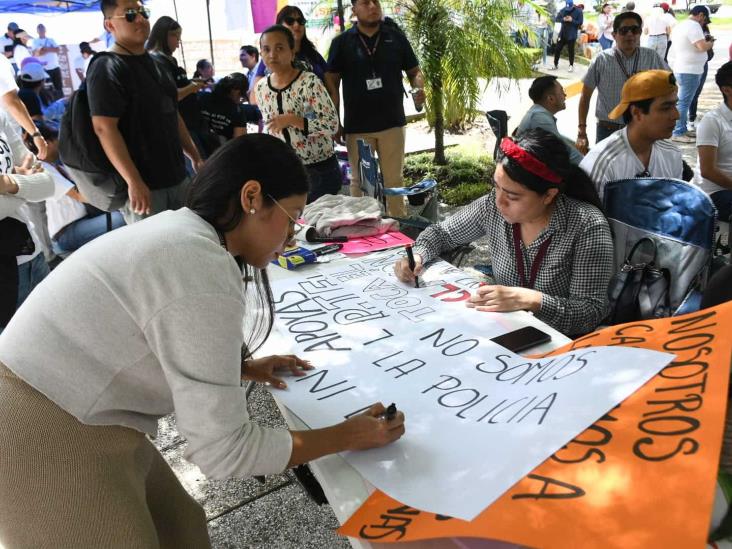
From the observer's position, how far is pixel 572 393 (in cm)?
136

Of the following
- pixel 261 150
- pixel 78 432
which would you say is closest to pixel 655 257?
pixel 261 150

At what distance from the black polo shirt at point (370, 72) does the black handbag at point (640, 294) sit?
3.10 meters

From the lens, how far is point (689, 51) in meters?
8.13

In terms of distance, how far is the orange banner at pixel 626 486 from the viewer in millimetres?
981

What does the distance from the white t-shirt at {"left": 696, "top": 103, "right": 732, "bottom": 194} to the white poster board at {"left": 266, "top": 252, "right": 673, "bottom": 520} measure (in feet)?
8.90

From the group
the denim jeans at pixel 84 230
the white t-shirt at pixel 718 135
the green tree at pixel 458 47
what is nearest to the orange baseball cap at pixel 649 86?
the white t-shirt at pixel 718 135

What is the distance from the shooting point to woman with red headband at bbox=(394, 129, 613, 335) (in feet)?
6.91

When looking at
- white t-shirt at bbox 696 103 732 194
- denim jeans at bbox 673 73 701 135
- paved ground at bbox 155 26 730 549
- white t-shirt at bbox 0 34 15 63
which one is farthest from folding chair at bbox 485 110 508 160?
white t-shirt at bbox 0 34 15 63

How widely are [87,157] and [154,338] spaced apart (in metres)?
2.58

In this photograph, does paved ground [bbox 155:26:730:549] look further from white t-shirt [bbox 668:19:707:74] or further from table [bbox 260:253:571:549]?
white t-shirt [bbox 668:19:707:74]

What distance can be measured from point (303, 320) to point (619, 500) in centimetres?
123

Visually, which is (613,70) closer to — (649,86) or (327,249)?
(649,86)

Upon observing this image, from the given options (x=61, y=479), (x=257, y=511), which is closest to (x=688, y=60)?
(x=257, y=511)

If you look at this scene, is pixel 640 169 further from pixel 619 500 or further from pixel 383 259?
pixel 619 500
